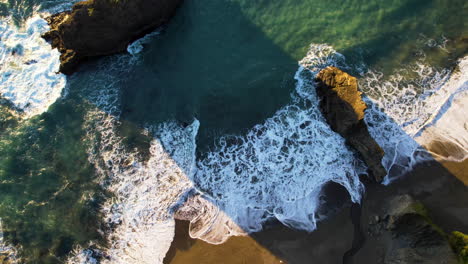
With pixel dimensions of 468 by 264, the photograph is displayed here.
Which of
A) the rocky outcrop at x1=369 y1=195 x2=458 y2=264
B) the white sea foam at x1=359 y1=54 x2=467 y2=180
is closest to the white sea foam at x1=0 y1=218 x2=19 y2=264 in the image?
the rocky outcrop at x1=369 y1=195 x2=458 y2=264

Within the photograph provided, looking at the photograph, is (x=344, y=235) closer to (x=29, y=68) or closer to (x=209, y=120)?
(x=209, y=120)

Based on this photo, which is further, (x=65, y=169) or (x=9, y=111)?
(x=9, y=111)

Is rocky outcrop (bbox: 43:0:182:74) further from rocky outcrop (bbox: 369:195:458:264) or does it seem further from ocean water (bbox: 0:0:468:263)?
rocky outcrop (bbox: 369:195:458:264)

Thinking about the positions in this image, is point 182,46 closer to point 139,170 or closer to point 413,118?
point 139,170

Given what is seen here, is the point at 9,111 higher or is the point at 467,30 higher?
the point at 467,30

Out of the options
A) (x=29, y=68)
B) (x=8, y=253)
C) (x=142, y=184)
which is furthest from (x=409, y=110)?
(x=29, y=68)

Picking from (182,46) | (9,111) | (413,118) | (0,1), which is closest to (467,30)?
(413,118)

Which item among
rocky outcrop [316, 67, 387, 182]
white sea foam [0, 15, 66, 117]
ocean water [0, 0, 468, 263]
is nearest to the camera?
rocky outcrop [316, 67, 387, 182]
